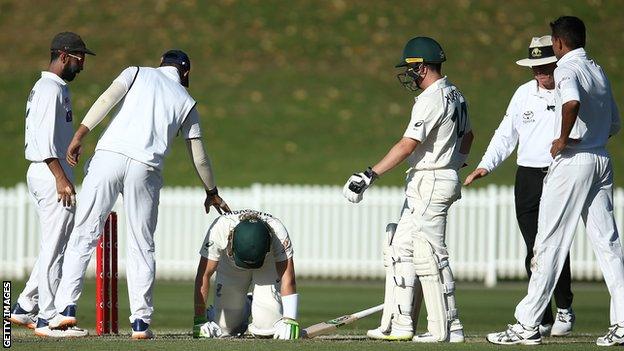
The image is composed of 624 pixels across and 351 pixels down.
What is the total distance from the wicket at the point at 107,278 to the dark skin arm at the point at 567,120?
319 centimetres

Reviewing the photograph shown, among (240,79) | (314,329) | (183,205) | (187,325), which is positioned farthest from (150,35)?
(314,329)

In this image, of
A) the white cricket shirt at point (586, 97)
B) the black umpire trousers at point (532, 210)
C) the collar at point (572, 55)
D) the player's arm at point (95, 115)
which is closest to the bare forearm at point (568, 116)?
the white cricket shirt at point (586, 97)

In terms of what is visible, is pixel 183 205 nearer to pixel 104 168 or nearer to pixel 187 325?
pixel 187 325

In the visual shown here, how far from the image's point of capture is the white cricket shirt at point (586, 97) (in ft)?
28.9

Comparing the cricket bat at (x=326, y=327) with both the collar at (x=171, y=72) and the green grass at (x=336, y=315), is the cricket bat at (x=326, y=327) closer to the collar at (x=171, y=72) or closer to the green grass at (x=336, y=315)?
the green grass at (x=336, y=315)

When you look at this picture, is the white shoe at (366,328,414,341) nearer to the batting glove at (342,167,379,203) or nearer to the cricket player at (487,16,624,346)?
the cricket player at (487,16,624,346)

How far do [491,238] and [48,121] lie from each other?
11.5 m

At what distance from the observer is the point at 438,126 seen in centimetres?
932

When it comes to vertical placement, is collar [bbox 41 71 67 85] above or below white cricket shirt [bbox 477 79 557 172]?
above

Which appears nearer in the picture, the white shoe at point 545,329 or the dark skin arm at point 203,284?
the dark skin arm at point 203,284

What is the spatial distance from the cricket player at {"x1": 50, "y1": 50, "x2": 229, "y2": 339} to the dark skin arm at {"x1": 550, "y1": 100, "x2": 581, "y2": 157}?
251 centimetres

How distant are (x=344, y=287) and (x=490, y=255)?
262 centimetres

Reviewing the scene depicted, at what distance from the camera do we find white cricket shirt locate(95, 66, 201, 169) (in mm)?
9156

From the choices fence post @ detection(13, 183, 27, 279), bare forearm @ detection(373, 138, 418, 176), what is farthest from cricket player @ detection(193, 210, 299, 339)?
fence post @ detection(13, 183, 27, 279)
